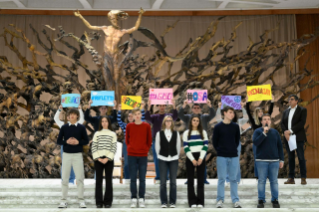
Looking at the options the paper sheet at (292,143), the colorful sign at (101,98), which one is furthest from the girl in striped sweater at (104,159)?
the paper sheet at (292,143)

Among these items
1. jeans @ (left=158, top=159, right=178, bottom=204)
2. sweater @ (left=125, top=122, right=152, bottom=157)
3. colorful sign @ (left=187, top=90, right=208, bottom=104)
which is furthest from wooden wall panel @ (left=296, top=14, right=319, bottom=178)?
sweater @ (left=125, top=122, right=152, bottom=157)

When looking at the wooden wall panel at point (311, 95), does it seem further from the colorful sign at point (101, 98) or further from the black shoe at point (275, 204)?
the colorful sign at point (101, 98)

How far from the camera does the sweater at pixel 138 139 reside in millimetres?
5293

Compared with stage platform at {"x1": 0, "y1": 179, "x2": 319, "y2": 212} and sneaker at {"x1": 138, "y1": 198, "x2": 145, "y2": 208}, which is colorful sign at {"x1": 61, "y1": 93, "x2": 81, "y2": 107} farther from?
sneaker at {"x1": 138, "y1": 198, "x2": 145, "y2": 208}

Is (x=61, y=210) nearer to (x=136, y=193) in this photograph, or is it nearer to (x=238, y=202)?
(x=136, y=193)

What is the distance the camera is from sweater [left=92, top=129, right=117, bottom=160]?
5.26 metres

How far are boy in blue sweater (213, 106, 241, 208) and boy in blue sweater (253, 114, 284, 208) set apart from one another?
356 millimetres

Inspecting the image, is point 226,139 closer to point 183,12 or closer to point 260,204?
point 260,204

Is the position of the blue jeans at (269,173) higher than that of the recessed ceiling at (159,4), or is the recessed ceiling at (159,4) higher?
the recessed ceiling at (159,4)

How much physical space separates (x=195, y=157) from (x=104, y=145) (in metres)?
1.34

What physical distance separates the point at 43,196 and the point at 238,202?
308cm

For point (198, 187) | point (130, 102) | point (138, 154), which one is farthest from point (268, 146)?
point (130, 102)

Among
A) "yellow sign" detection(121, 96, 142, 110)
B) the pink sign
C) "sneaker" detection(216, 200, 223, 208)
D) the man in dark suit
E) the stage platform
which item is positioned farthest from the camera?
"yellow sign" detection(121, 96, 142, 110)

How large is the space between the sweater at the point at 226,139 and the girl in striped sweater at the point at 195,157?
7.5 inches
